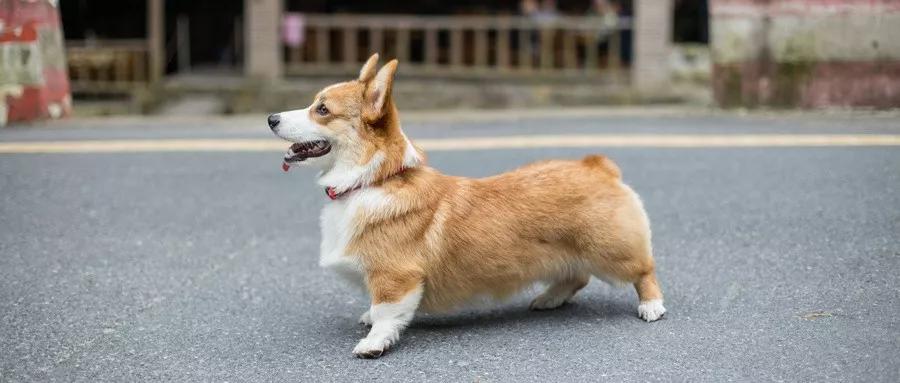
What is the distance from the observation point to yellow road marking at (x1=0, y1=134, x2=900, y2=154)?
8812mm

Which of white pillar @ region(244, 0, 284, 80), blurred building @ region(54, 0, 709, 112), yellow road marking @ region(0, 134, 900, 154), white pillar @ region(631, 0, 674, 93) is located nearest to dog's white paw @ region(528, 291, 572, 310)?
yellow road marking @ region(0, 134, 900, 154)

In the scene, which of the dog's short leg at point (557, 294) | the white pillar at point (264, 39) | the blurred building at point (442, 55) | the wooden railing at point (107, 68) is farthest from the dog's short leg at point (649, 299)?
the wooden railing at point (107, 68)

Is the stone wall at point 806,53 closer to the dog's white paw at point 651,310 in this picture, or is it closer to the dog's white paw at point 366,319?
the dog's white paw at point 651,310

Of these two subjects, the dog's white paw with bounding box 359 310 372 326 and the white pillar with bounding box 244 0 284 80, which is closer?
the dog's white paw with bounding box 359 310 372 326

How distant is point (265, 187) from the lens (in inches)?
302

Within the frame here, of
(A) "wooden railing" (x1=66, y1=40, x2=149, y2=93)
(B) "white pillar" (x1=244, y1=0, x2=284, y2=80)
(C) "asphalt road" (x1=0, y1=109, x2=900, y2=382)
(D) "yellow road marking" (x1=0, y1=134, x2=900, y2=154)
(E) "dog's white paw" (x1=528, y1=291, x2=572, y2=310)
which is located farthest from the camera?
(A) "wooden railing" (x1=66, y1=40, x2=149, y2=93)

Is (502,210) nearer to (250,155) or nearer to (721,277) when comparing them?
(721,277)

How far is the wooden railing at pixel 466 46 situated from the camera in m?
15.8

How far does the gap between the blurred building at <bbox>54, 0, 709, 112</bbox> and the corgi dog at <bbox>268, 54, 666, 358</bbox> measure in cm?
1058

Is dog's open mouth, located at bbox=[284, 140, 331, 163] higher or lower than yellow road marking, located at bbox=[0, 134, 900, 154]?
higher

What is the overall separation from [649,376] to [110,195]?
4.59m

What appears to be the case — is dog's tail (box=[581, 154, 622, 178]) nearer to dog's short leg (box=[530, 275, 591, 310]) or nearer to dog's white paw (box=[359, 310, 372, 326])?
dog's short leg (box=[530, 275, 591, 310])

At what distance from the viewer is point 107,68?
1630 centimetres

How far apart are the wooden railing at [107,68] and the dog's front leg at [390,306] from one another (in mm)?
12584
